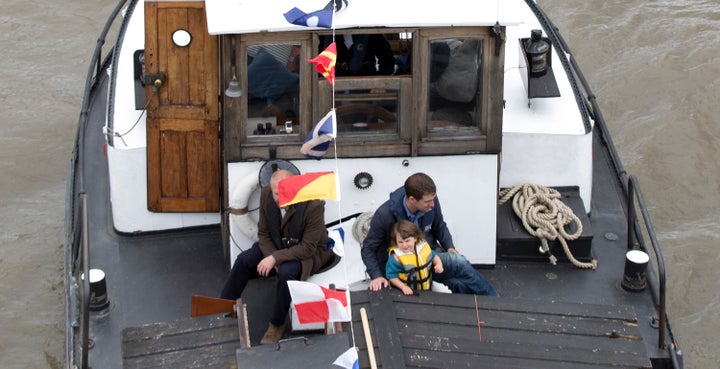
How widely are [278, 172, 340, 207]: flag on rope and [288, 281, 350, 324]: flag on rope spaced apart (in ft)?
1.61

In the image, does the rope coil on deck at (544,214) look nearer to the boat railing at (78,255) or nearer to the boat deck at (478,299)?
the boat deck at (478,299)

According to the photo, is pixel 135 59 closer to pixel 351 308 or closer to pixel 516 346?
pixel 351 308

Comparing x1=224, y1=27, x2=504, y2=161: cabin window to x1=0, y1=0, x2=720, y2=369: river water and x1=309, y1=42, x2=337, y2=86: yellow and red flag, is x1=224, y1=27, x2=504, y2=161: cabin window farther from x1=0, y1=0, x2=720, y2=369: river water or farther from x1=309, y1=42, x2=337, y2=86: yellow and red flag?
x1=0, y1=0, x2=720, y2=369: river water

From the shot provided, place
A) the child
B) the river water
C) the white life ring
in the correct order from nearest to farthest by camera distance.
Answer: the child → the white life ring → the river water

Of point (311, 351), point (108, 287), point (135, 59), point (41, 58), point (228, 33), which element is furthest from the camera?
point (41, 58)

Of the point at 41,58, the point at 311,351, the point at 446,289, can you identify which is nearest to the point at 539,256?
the point at 446,289

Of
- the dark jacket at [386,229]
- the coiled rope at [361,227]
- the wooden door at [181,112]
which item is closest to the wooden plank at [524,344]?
the dark jacket at [386,229]

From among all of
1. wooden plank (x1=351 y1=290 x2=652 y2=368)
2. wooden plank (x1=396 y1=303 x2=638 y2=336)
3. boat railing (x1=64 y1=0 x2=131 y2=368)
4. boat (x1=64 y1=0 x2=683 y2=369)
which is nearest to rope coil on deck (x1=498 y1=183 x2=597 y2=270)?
boat (x1=64 y1=0 x2=683 y2=369)

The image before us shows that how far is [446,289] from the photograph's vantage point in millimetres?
7766

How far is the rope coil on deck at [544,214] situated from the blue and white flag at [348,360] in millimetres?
2351

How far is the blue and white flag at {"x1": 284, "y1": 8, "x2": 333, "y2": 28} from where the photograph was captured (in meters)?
7.57

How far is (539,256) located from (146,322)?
8.86 feet

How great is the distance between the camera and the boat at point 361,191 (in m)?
7.00

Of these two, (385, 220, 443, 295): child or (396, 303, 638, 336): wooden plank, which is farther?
(385, 220, 443, 295): child
